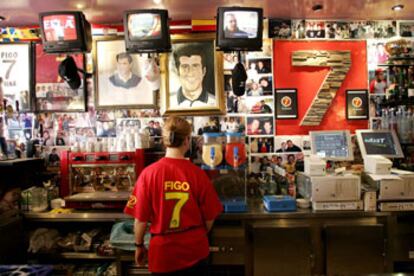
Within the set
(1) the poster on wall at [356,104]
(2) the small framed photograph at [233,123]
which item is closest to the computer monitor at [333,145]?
(1) the poster on wall at [356,104]

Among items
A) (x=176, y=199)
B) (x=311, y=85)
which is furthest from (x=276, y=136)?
(x=176, y=199)

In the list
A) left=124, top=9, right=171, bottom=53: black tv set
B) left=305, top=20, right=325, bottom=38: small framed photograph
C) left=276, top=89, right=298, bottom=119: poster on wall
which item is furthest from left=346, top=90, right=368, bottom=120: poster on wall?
left=124, top=9, right=171, bottom=53: black tv set

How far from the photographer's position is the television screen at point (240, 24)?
113 inches

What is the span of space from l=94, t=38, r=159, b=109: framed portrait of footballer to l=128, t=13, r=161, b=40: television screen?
562 millimetres

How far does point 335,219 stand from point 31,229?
9.50 feet

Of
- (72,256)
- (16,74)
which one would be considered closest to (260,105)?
(72,256)

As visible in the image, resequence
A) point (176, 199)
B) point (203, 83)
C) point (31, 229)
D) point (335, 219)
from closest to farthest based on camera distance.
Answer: point (176, 199) < point (335, 219) < point (31, 229) < point (203, 83)

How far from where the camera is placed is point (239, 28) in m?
2.90

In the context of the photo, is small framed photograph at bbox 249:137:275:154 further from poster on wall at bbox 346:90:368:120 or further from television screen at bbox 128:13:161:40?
Answer: television screen at bbox 128:13:161:40

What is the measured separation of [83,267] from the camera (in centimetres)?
326

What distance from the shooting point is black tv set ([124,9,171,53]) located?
2.91 meters

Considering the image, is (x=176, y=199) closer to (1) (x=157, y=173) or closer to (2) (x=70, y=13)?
(1) (x=157, y=173)

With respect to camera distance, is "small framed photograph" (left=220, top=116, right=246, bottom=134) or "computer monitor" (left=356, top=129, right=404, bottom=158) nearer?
"computer monitor" (left=356, top=129, right=404, bottom=158)

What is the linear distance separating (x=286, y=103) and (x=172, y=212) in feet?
6.71
